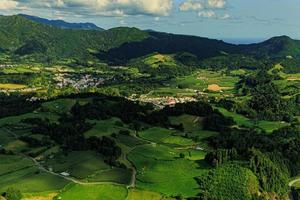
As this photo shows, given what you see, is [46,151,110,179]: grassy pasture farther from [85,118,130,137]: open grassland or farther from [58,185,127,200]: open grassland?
[85,118,130,137]: open grassland

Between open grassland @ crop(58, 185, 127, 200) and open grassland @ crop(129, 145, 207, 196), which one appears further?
open grassland @ crop(129, 145, 207, 196)

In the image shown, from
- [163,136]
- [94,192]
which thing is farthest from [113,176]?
[163,136]

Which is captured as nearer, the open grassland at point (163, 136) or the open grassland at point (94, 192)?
the open grassland at point (94, 192)

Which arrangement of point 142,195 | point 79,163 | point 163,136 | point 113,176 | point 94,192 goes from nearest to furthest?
point 142,195, point 94,192, point 113,176, point 79,163, point 163,136

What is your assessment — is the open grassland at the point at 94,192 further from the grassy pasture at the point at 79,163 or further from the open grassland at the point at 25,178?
the grassy pasture at the point at 79,163

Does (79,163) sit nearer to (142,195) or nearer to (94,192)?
(94,192)

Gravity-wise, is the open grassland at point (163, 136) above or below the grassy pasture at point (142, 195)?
below

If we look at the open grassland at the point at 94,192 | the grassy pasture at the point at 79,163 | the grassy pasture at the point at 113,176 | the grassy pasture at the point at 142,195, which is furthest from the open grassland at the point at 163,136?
the open grassland at the point at 94,192

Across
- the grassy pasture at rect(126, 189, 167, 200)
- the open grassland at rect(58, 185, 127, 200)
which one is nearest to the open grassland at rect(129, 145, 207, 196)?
the grassy pasture at rect(126, 189, 167, 200)

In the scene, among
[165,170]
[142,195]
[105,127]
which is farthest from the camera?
[105,127]
